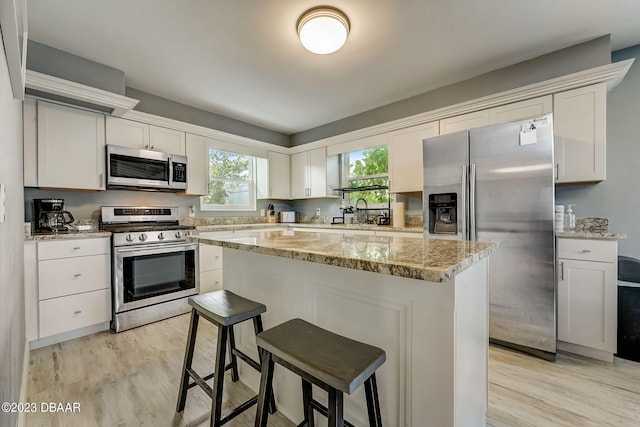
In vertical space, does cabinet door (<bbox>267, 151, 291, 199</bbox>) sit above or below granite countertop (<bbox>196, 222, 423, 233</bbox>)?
above

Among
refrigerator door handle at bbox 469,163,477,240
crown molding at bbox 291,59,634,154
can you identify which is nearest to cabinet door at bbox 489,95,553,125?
crown molding at bbox 291,59,634,154

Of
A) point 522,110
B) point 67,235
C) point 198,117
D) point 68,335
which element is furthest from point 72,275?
point 522,110

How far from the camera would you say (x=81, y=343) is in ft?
7.66

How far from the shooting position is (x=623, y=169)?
237 cm

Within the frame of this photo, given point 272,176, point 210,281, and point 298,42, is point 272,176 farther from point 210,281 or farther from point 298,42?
point 298,42

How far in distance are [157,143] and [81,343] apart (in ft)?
7.14

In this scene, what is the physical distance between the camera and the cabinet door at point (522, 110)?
241 cm

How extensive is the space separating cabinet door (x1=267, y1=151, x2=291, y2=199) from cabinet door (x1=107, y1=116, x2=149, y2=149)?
1837mm

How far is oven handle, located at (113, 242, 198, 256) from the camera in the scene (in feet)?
8.56

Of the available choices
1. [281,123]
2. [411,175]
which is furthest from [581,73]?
[281,123]

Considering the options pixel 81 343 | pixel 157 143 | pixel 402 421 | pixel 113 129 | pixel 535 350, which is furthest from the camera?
pixel 157 143

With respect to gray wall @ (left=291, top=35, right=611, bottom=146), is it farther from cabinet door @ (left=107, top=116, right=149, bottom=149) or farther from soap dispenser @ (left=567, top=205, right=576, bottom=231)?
cabinet door @ (left=107, top=116, right=149, bottom=149)

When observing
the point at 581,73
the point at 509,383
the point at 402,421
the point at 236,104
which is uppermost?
the point at 236,104

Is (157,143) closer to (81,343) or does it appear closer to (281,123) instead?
(281,123)
